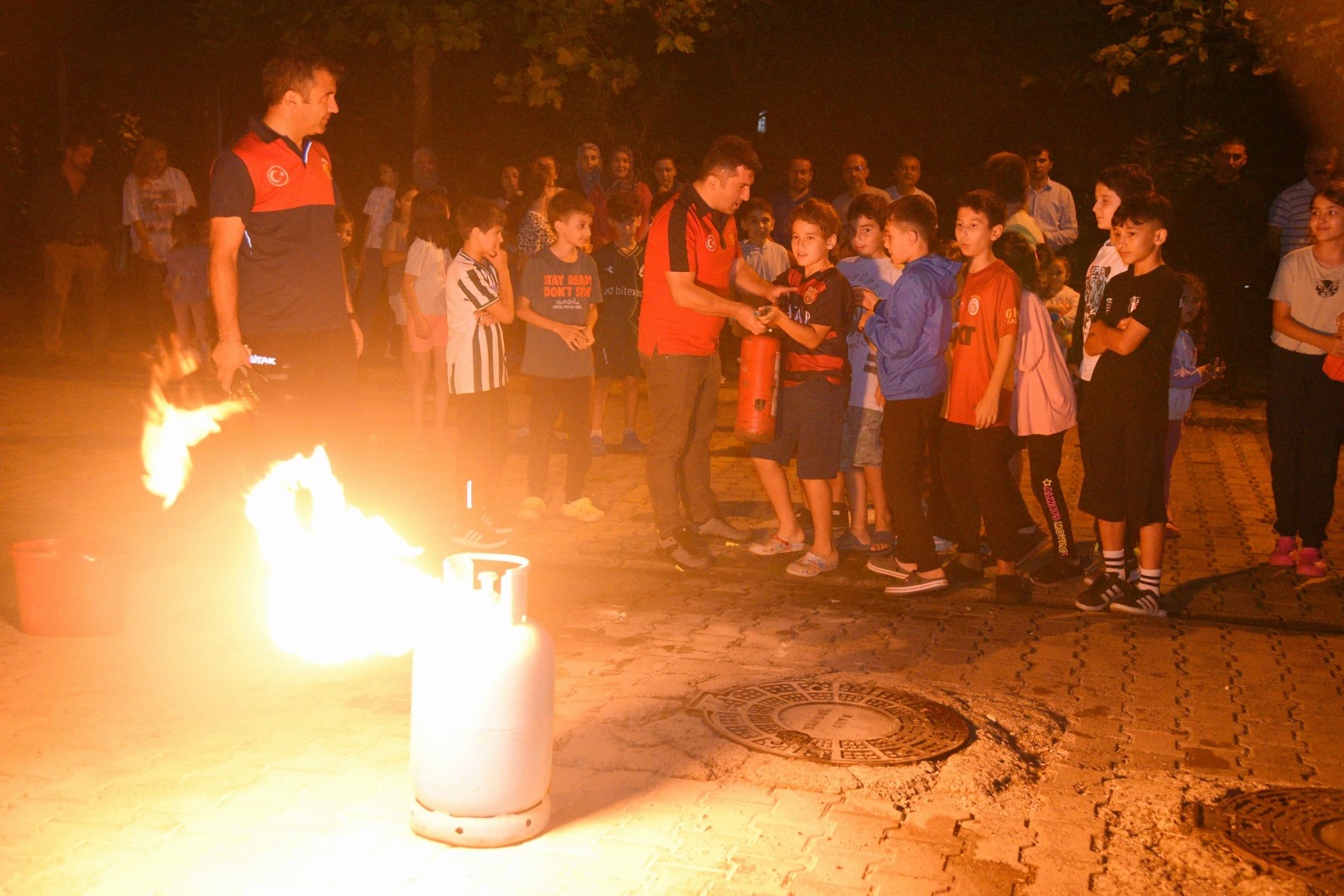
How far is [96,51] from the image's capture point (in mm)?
26438

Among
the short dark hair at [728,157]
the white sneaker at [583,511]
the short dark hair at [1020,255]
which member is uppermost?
the short dark hair at [728,157]

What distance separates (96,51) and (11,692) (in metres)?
23.9

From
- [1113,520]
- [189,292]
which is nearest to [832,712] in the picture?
[1113,520]

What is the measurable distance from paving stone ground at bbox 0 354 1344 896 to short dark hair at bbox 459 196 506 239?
185cm

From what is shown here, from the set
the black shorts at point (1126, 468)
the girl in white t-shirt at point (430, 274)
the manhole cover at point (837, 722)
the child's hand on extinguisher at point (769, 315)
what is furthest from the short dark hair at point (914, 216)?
the girl in white t-shirt at point (430, 274)

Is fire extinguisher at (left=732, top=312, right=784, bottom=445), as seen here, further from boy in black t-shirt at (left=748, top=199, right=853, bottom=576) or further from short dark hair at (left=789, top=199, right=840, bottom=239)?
short dark hair at (left=789, top=199, right=840, bottom=239)

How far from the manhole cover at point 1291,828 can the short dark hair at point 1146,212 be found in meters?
3.06

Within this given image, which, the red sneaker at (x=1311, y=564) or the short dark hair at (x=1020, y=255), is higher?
the short dark hair at (x=1020, y=255)

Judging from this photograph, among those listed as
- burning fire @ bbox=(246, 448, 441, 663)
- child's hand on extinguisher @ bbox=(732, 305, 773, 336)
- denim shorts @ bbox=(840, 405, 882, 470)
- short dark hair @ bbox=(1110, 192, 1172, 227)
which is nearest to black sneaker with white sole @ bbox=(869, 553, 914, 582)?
denim shorts @ bbox=(840, 405, 882, 470)

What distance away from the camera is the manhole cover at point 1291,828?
4.33m

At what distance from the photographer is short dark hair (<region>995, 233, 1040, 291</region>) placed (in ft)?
28.3

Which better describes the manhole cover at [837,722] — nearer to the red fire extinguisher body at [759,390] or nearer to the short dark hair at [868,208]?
the red fire extinguisher body at [759,390]

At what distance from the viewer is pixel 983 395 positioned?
7305mm

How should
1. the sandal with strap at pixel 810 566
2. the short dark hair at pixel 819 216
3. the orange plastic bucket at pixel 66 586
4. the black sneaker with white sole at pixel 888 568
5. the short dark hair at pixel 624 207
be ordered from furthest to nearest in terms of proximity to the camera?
1. the short dark hair at pixel 624 207
2. the sandal with strap at pixel 810 566
3. the black sneaker with white sole at pixel 888 568
4. the short dark hair at pixel 819 216
5. the orange plastic bucket at pixel 66 586
